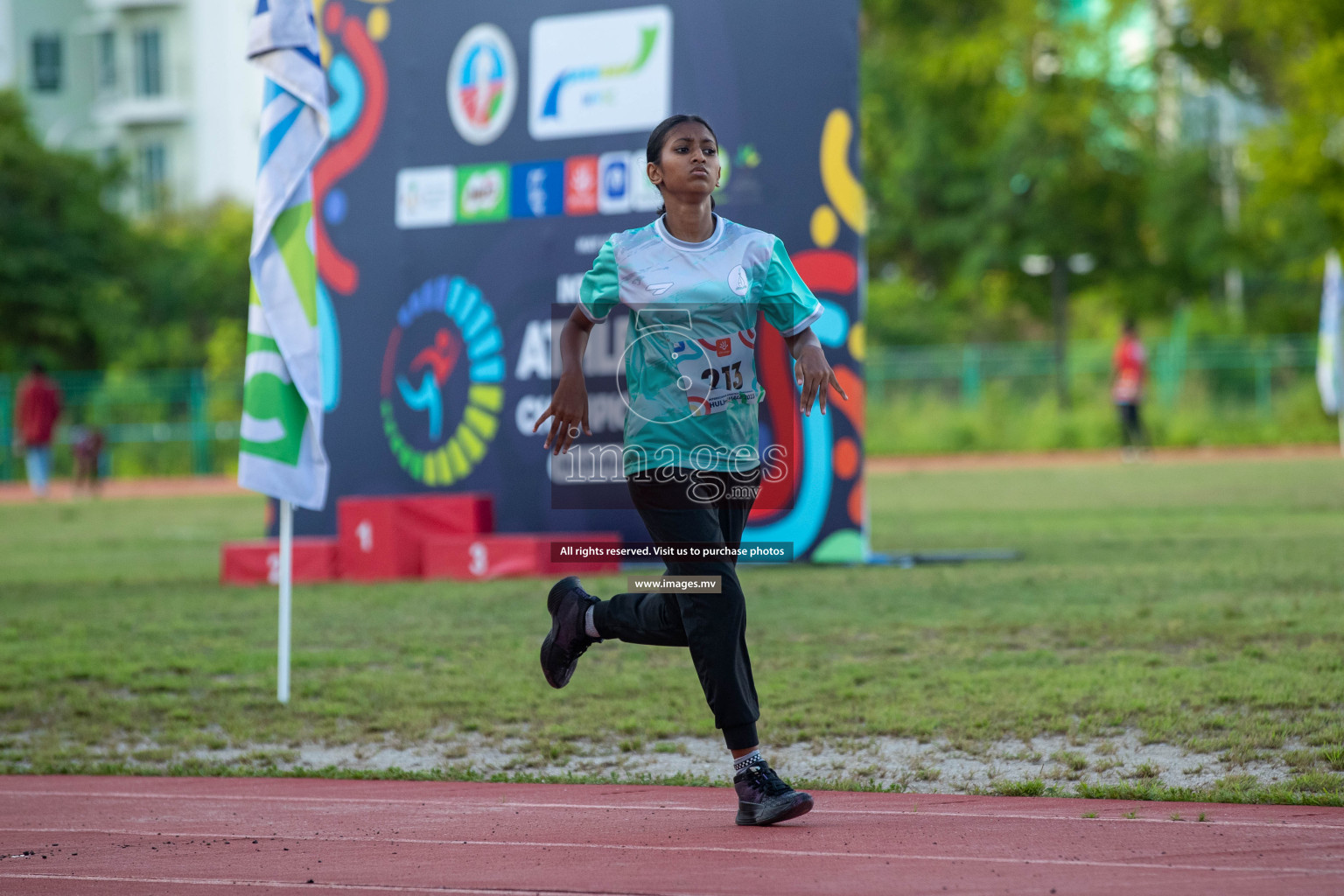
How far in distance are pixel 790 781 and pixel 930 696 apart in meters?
1.49

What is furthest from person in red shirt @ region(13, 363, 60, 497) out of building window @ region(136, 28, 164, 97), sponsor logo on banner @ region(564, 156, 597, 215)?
building window @ region(136, 28, 164, 97)

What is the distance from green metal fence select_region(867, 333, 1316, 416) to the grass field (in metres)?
21.1

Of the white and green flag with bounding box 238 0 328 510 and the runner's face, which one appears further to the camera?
the white and green flag with bounding box 238 0 328 510

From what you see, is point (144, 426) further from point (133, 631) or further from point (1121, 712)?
point (1121, 712)

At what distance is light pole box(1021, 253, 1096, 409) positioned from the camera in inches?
1348

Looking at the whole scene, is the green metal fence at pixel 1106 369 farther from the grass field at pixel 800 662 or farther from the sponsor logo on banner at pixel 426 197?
the sponsor logo on banner at pixel 426 197

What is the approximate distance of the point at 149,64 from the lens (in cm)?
5616

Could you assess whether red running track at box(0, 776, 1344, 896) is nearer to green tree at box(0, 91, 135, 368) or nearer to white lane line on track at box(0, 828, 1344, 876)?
white lane line on track at box(0, 828, 1344, 876)

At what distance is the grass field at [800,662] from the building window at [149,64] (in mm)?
47250

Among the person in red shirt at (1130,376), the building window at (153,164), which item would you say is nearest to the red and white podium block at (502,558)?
the person in red shirt at (1130,376)

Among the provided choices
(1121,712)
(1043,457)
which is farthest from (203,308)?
(1121,712)

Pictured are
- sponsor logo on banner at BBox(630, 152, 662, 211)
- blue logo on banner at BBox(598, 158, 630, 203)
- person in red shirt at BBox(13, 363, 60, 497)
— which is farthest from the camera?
person in red shirt at BBox(13, 363, 60, 497)

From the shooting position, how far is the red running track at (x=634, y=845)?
3.73 metres

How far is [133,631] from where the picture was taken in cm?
921
